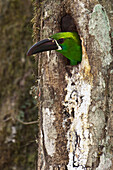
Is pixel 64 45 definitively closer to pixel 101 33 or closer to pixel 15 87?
pixel 101 33

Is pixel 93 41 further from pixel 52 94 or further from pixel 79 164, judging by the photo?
pixel 79 164

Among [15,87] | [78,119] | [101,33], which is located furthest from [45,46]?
[15,87]

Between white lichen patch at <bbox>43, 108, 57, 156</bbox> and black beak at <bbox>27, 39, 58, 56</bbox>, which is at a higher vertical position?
black beak at <bbox>27, 39, 58, 56</bbox>

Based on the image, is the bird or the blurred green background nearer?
the bird

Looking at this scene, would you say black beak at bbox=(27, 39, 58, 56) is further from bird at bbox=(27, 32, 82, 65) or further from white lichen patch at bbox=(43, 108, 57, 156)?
white lichen patch at bbox=(43, 108, 57, 156)

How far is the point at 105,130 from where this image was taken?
1.74 meters

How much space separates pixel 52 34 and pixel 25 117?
83.9 inches

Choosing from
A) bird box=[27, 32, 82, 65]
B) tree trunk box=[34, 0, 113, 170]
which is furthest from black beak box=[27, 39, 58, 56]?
tree trunk box=[34, 0, 113, 170]

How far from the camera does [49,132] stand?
6.15 ft

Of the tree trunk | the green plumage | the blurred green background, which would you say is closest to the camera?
the tree trunk

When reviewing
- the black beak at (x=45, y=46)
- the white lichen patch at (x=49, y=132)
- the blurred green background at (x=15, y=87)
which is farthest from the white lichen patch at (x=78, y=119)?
the blurred green background at (x=15, y=87)

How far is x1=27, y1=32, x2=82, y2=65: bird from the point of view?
1.77m

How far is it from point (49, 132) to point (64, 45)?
2.19 ft

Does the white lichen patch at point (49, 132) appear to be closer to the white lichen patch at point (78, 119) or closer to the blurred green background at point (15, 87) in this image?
the white lichen patch at point (78, 119)
